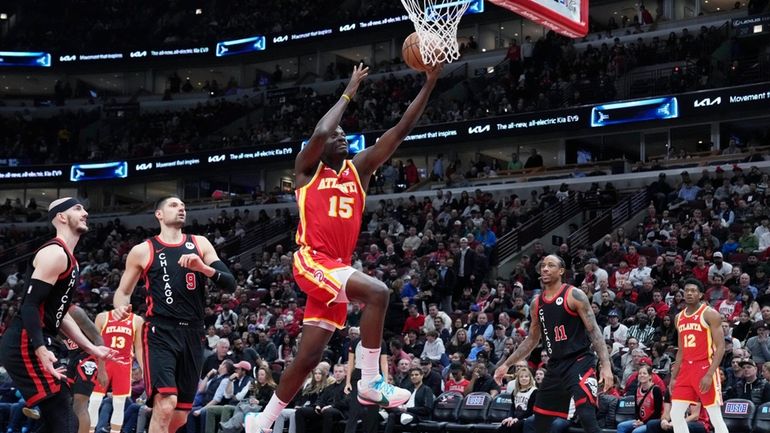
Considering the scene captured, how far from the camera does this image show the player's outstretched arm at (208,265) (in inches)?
305

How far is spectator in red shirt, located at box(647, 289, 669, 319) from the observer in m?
16.8

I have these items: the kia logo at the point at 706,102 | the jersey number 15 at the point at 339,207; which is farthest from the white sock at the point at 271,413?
the kia logo at the point at 706,102

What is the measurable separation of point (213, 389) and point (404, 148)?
A: 20.1 meters

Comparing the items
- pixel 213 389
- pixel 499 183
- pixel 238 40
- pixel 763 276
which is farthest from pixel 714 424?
pixel 238 40

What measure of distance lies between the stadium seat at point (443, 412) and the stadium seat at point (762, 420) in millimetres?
4404

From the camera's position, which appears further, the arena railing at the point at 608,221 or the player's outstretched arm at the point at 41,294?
the arena railing at the point at 608,221

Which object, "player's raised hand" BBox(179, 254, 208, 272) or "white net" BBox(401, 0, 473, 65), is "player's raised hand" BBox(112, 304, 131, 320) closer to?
"player's raised hand" BBox(179, 254, 208, 272)

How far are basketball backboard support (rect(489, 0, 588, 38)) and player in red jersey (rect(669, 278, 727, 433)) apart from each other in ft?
11.9

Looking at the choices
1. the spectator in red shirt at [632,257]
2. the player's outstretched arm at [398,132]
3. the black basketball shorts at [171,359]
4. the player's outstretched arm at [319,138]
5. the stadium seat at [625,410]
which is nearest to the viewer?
the player's outstretched arm at [319,138]

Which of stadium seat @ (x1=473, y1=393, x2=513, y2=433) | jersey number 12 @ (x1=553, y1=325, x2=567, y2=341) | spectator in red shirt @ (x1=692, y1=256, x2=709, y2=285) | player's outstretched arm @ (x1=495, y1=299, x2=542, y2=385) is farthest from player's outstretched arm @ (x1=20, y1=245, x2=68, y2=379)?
spectator in red shirt @ (x1=692, y1=256, x2=709, y2=285)

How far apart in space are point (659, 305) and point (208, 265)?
10.6m

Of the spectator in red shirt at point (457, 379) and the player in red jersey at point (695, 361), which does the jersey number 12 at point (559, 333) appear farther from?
the spectator in red shirt at point (457, 379)

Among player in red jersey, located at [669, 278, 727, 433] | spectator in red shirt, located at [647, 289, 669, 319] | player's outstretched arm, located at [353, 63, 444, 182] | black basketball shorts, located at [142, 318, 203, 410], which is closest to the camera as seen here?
player's outstretched arm, located at [353, 63, 444, 182]

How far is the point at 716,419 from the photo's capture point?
11.1 metres
